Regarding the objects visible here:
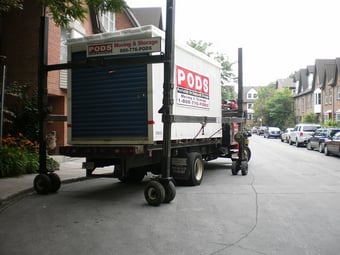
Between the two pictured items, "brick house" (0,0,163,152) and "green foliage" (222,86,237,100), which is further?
"green foliage" (222,86,237,100)

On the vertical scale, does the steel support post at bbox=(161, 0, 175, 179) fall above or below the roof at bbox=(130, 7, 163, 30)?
below

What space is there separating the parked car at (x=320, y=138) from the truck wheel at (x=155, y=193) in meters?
18.0

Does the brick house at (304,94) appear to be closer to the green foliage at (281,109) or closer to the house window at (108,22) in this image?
the green foliage at (281,109)

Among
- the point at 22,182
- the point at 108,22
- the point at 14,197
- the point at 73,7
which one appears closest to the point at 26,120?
the point at 22,182

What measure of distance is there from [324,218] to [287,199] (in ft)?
5.65

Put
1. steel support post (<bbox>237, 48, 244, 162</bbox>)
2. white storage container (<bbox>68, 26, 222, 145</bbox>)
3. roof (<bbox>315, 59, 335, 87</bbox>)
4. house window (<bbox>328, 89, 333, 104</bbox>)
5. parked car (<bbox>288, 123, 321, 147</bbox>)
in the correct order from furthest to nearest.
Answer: roof (<bbox>315, 59, 335, 87</bbox>)
house window (<bbox>328, 89, 333, 104</bbox>)
parked car (<bbox>288, 123, 321, 147</bbox>)
steel support post (<bbox>237, 48, 244, 162</bbox>)
white storage container (<bbox>68, 26, 222, 145</bbox>)

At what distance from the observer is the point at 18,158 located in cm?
1175

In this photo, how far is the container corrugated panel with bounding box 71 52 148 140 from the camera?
8659 millimetres

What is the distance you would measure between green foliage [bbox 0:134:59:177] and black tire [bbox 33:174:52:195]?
2.58m

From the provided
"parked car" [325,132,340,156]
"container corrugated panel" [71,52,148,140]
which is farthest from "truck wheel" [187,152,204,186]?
"parked car" [325,132,340,156]

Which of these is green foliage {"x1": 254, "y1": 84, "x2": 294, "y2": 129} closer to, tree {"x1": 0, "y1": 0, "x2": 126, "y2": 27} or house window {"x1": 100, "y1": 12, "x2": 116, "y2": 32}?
house window {"x1": 100, "y1": 12, "x2": 116, "y2": 32}

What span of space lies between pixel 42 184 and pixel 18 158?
3.17 meters

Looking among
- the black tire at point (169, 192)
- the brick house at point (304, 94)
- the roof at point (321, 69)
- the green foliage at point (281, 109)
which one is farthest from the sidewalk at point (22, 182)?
the green foliage at point (281, 109)

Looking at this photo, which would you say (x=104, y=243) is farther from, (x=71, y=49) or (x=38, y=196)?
(x=71, y=49)
